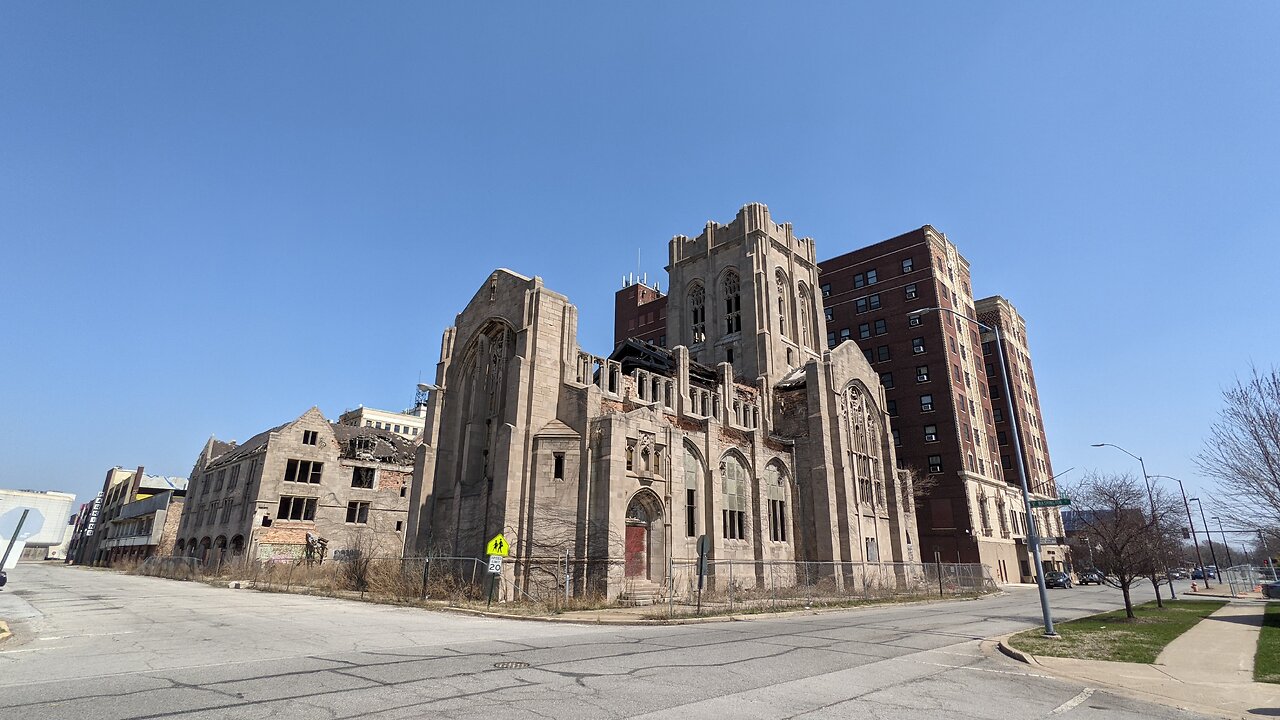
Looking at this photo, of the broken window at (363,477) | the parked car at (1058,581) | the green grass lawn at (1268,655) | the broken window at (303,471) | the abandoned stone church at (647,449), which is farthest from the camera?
the parked car at (1058,581)

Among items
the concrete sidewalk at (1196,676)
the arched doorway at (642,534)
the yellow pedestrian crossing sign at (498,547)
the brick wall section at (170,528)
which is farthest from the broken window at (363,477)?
the concrete sidewalk at (1196,676)

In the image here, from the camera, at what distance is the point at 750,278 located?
54750 millimetres

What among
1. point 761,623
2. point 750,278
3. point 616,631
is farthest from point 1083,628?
point 750,278

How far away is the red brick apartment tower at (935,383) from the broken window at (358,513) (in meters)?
50.5

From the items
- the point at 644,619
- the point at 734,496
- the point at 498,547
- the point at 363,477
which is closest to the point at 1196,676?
the point at 644,619

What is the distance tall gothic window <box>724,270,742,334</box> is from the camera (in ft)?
184

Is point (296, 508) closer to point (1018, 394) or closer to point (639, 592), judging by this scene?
point (639, 592)

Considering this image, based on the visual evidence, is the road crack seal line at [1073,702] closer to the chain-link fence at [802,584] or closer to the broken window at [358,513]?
the chain-link fence at [802,584]

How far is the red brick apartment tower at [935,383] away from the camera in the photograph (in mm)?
57062

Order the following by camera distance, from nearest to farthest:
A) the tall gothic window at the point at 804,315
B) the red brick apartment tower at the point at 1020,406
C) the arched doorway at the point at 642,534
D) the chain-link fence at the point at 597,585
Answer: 1. the chain-link fence at the point at 597,585
2. the arched doorway at the point at 642,534
3. the tall gothic window at the point at 804,315
4. the red brick apartment tower at the point at 1020,406

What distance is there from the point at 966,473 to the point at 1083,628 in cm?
3970

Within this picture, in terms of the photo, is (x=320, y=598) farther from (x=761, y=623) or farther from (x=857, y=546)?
(x=857, y=546)

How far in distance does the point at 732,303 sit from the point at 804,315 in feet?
24.3

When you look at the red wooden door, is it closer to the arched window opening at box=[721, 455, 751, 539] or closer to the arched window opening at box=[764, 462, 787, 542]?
the arched window opening at box=[721, 455, 751, 539]
